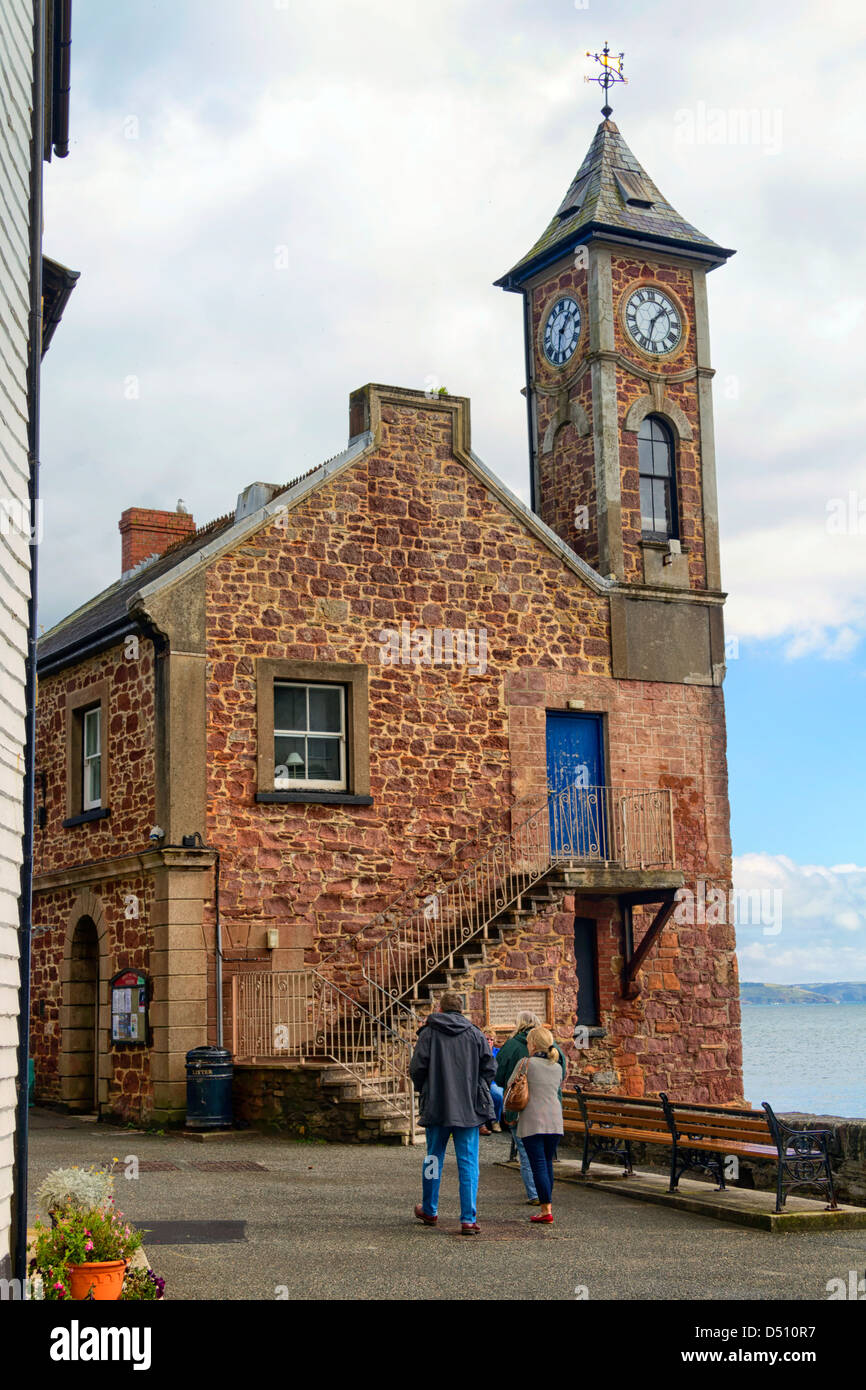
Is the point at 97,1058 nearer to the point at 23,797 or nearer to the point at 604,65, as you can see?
the point at 23,797

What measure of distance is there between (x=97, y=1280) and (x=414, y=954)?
1256 centimetres

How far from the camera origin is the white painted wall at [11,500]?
8.27m

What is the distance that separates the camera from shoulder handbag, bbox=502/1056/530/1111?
1200 cm

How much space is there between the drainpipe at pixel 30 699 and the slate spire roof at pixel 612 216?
15.2 meters

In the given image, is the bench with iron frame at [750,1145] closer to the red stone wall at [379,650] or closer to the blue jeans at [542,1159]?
the blue jeans at [542,1159]

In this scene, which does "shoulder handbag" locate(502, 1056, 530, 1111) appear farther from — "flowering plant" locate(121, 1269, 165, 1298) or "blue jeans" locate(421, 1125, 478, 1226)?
"flowering plant" locate(121, 1269, 165, 1298)

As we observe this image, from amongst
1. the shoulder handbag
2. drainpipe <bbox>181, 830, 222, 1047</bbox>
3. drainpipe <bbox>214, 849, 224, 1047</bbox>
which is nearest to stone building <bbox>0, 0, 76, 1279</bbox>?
the shoulder handbag

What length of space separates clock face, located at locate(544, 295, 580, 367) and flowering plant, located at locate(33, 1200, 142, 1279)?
744 inches

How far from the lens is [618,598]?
23531 mm

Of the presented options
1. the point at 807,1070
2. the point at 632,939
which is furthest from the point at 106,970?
the point at 807,1070


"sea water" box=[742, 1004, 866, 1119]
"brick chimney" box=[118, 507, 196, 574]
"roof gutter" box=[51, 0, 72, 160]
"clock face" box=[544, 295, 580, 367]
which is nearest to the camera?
"roof gutter" box=[51, 0, 72, 160]

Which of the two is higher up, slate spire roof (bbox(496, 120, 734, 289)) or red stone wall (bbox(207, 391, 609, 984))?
slate spire roof (bbox(496, 120, 734, 289))

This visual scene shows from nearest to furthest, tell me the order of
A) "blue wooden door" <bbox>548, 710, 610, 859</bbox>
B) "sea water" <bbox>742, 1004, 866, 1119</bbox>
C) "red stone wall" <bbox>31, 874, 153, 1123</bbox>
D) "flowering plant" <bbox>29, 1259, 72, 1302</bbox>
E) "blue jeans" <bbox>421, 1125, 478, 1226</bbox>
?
"flowering plant" <bbox>29, 1259, 72, 1302</bbox>
"blue jeans" <bbox>421, 1125, 478, 1226</bbox>
"red stone wall" <bbox>31, 874, 153, 1123</bbox>
"blue wooden door" <bbox>548, 710, 610, 859</bbox>
"sea water" <bbox>742, 1004, 866, 1119</bbox>

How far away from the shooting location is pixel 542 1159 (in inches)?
468
